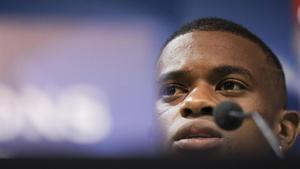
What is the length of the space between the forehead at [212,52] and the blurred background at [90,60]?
52cm

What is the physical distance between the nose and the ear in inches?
9.6

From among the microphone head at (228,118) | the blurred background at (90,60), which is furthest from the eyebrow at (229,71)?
the blurred background at (90,60)

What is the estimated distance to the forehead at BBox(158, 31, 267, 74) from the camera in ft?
4.32

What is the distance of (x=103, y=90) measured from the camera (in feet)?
6.69

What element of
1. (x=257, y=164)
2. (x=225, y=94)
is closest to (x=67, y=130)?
(x=225, y=94)

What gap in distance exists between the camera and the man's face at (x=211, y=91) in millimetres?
1178

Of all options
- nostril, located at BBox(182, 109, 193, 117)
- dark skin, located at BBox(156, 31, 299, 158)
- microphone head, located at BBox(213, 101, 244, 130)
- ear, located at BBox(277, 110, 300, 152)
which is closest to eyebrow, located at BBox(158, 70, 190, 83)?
dark skin, located at BBox(156, 31, 299, 158)

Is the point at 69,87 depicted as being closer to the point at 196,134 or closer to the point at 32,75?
the point at 32,75

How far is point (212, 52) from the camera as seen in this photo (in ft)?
4.40

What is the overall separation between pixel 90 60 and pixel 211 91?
89cm

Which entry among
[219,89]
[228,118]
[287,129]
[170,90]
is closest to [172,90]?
[170,90]

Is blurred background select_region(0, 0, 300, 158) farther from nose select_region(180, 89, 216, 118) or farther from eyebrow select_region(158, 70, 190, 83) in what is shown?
nose select_region(180, 89, 216, 118)

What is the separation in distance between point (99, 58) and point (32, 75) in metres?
0.24

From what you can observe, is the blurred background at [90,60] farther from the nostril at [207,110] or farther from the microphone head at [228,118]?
the microphone head at [228,118]
